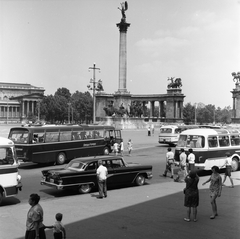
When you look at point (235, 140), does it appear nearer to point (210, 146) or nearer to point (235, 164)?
point (235, 164)

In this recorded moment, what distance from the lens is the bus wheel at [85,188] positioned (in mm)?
12484

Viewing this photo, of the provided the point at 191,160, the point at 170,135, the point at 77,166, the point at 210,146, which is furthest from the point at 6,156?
the point at 170,135

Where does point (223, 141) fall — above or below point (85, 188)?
above

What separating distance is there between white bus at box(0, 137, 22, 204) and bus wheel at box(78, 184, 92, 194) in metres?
2.30

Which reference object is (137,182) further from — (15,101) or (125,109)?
(15,101)

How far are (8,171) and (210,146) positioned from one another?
10.1 metres

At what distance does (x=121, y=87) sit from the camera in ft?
227

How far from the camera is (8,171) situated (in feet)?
35.6

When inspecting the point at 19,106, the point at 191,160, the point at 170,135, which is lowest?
the point at 191,160

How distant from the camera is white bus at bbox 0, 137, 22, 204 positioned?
10.7 meters

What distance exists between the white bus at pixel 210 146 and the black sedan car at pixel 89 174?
3.82 metres

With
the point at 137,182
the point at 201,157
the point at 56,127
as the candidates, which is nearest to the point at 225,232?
the point at 137,182

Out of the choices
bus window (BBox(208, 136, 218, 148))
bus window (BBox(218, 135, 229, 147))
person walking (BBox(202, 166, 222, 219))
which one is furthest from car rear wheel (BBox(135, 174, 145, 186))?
bus window (BBox(218, 135, 229, 147))

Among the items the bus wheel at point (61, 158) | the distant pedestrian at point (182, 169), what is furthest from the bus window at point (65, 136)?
the distant pedestrian at point (182, 169)
